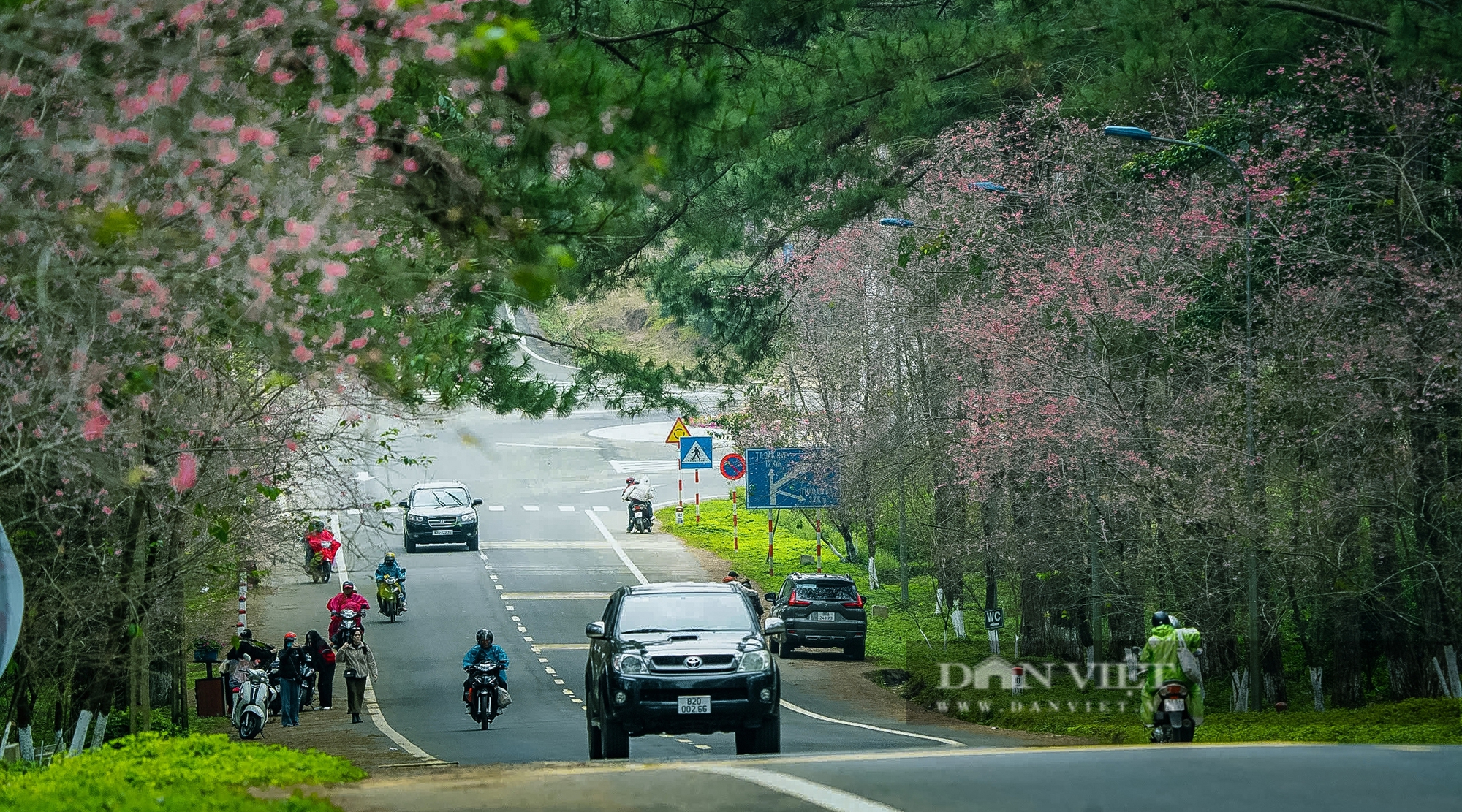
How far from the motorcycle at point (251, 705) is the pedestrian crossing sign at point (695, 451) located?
1935 cm

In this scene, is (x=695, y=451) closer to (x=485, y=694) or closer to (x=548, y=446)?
(x=485, y=694)

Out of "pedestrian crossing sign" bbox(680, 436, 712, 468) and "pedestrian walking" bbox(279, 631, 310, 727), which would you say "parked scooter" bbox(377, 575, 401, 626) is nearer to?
"pedestrian crossing sign" bbox(680, 436, 712, 468)

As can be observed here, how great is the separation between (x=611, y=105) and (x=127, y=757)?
574 cm

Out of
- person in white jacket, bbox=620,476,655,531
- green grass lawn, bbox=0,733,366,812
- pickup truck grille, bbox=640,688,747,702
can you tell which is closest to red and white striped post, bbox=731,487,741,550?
person in white jacket, bbox=620,476,655,531

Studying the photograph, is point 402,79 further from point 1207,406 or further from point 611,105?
point 1207,406

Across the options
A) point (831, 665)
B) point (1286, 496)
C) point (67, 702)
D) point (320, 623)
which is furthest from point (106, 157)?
point (320, 623)

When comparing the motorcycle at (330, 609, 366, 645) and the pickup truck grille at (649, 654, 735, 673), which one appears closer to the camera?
the pickup truck grille at (649, 654, 735, 673)

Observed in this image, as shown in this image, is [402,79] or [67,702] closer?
[402,79]

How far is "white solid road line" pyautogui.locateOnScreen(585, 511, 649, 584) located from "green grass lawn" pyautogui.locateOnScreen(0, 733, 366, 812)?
2835 centimetres

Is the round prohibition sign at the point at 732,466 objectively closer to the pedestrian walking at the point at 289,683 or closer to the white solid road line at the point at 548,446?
the pedestrian walking at the point at 289,683

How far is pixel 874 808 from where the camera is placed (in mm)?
9000

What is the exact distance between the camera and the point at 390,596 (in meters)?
37.9

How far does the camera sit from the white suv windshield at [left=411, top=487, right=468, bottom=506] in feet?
162

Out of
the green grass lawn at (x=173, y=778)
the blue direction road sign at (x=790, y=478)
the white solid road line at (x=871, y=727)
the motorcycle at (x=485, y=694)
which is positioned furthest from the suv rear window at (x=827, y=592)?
the green grass lawn at (x=173, y=778)
